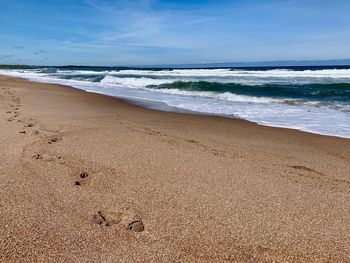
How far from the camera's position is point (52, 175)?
12.0 feet

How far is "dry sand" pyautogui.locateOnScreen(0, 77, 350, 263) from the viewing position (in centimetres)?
236

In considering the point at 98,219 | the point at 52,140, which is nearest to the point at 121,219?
the point at 98,219

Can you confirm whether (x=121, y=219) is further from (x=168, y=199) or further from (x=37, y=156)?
(x=37, y=156)

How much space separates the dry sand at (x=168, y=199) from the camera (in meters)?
2.36

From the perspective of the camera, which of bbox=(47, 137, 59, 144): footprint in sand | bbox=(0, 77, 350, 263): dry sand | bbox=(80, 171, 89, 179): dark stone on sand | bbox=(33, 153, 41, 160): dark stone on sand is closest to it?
bbox=(0, 77, 350, 263): dry sand

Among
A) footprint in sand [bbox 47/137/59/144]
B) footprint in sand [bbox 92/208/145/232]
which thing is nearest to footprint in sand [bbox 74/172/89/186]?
footprint in sand [bbox 92/208/145/232]

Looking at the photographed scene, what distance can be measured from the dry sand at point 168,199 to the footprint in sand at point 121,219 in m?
0.02

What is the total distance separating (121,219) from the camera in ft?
9.09

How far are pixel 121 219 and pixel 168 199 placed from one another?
1.78ft

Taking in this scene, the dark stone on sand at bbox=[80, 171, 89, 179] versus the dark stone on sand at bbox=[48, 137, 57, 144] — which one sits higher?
the dark stone on sand at bbox=[48, 137, 57, 144]

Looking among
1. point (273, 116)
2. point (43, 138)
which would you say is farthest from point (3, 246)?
point (273, 116)

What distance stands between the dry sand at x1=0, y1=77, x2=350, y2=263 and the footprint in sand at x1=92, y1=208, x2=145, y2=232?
0.6 inches

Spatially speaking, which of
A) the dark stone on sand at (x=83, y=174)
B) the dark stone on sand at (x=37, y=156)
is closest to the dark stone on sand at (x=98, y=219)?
the dark stone on sand at (x=83, y=174)

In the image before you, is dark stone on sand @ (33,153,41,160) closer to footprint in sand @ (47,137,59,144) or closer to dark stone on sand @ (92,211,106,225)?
footprint in sand @ (47,137,59,144)
